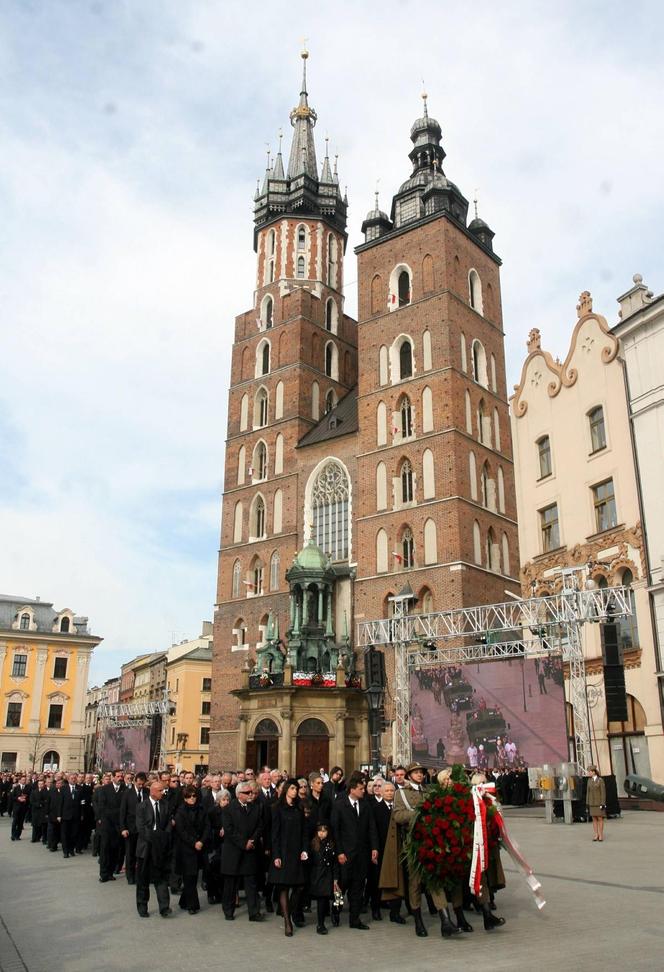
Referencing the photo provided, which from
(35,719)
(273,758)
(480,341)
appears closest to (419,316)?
(480,341)

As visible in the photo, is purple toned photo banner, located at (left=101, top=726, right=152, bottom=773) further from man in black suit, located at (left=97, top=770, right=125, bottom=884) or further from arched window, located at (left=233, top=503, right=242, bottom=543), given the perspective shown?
man in black suit, located at (left=97, top=770, right=125, bottom=884)

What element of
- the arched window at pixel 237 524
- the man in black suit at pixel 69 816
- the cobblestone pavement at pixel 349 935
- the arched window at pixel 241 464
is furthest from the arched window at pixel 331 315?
the cobblestone pavement at pixel 349 935

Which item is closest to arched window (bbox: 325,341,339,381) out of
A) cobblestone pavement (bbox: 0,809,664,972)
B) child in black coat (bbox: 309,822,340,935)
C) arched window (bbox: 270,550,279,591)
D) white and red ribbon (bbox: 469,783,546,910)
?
arched window (bbox: 270,550,279,591)

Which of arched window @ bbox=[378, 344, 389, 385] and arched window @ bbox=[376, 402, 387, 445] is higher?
arched window @ bbox=[378, 344, 389, 385]

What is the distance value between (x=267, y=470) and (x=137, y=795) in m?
31.5

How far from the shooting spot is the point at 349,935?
28.3ft

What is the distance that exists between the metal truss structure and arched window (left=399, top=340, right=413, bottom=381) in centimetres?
1115

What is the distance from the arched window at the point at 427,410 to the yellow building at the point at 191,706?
32133mm

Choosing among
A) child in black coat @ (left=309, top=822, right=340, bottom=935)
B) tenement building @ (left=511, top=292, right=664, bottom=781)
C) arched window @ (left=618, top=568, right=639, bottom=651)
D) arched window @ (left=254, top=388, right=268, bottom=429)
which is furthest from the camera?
arched window @ (left=254, top=388, right=268, bottom=429)

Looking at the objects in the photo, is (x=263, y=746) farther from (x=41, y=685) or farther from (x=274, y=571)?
(x=41, y=685)

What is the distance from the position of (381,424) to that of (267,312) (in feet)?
39.8

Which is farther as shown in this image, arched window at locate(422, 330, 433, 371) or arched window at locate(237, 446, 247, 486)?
arched window at locate(237, 446, 247, 486)

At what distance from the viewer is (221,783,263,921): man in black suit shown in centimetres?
955

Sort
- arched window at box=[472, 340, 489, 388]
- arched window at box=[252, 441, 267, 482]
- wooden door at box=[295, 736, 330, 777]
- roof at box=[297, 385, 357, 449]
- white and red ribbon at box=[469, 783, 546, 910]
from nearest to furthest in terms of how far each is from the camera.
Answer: white and red ribbon at box=[469, 783, 546, 910], wooden door at box=[295, 736, 330, 777], arched window at box=[472, 340, 489, 388], roof at box=[297, 385, 357, 449], arched window at box=[252, 441, 267, 482]
